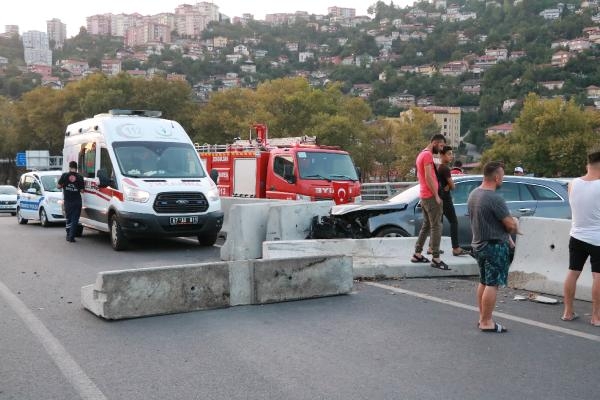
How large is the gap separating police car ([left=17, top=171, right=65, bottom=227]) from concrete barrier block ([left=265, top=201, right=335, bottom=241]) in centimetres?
963

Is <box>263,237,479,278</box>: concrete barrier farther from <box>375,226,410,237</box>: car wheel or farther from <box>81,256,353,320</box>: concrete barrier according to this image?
<box>81,256,353,320</box>: concrete barrier

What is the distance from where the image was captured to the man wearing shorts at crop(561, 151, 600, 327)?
669cm

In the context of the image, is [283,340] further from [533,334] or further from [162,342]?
[533,334]

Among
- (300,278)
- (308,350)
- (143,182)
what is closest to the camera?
(308,350)

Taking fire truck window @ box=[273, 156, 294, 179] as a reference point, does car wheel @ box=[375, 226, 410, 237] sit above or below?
below

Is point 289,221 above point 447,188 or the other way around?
the other way around

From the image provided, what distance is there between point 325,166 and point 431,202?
8.33m

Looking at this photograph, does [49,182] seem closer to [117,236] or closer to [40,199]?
[40,199]

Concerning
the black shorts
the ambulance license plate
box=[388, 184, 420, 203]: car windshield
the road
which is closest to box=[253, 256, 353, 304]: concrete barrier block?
the road

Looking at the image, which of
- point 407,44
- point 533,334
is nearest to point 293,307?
point 533,334

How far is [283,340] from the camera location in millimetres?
6332

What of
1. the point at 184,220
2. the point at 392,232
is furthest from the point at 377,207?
the point at 184,220

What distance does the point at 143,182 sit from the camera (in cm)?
1276

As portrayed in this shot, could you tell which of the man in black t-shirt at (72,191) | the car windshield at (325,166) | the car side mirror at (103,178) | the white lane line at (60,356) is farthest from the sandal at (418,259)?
the man in black t-shirt at (72,191)
